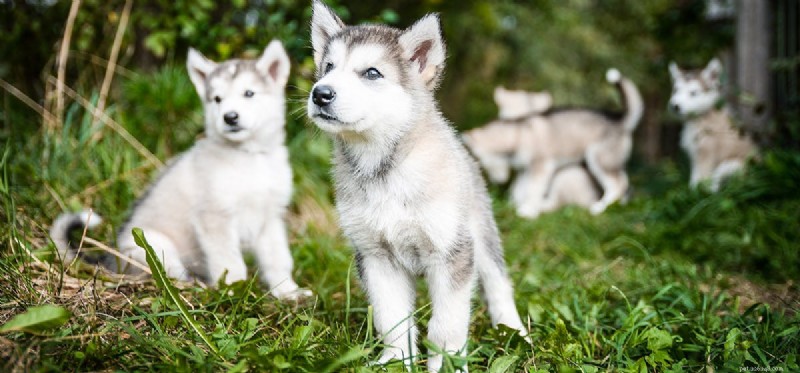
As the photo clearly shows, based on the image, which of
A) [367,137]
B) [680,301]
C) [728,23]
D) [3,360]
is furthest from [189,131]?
[728,23]

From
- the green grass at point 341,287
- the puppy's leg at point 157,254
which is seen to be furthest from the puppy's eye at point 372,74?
the puppy's leg at point 157,254

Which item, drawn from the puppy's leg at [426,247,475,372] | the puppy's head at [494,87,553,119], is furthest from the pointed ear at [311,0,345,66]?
the puppy's head at [494,87,553,119]

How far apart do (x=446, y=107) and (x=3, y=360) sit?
1088 centimetres

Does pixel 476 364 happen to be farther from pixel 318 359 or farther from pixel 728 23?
pixel 728 23

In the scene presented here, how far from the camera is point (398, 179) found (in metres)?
2.68

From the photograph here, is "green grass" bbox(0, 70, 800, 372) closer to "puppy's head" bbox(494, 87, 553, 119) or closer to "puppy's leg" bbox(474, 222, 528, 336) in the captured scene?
"puppy's leg" bbox(474, 222, 528, 336)

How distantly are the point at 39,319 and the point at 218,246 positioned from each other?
1557mm

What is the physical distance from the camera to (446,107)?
12469mm

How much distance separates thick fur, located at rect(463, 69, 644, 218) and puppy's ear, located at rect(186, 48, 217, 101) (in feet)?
14.4

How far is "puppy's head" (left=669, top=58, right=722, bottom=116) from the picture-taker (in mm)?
7109

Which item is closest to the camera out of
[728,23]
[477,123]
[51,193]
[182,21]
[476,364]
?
[476,364]

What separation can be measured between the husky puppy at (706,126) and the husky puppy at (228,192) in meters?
4.99

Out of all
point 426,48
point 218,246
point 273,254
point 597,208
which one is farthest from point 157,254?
point 597,208

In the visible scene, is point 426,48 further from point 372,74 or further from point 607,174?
point 607,174
